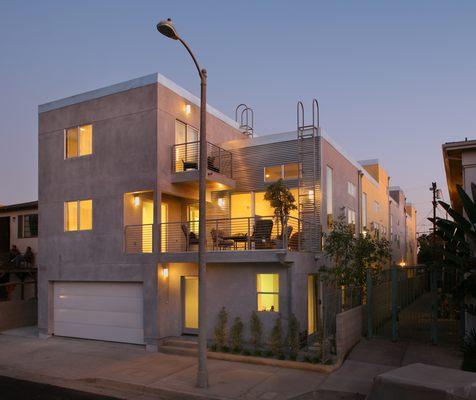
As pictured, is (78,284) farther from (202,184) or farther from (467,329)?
(467,329)

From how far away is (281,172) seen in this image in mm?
18141

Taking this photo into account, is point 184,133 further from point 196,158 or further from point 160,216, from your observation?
point 160,216

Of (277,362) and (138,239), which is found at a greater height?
(138,239)

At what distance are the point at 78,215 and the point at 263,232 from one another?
726 cm

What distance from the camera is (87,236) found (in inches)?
697

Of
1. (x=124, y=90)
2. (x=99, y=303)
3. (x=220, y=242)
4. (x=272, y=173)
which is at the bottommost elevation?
(x=99, y=303)

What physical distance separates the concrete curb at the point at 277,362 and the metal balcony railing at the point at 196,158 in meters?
6.41

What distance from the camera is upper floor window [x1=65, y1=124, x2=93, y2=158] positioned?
18.2m

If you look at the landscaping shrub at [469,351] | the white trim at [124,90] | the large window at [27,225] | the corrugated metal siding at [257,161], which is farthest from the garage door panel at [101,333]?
the landscaping shrub at [469,351]

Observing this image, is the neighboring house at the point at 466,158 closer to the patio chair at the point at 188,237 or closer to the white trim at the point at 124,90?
the patio chair at the point at 188,237

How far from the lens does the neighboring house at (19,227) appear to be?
23891 mm

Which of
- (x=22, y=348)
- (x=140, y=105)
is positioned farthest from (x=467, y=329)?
(x=22, y=348)

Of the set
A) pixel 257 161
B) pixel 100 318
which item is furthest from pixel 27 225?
pixel 257 161

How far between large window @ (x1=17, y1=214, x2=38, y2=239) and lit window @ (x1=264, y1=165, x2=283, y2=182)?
12470 mm
